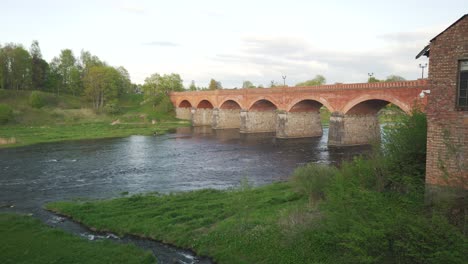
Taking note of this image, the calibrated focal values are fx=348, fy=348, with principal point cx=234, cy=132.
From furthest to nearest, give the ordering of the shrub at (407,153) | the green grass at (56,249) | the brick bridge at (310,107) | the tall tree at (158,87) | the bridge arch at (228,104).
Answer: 1. the tall tree at (158,87)
2. the bridge arch at (228,104)
3. the brick bridge at (310,107)
4. the shrub at (407,153)
5. the green grass at (56,249)

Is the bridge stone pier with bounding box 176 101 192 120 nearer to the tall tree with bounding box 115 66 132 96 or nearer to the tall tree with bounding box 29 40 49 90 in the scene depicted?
the tall tree with bounding box 115 66 132 96

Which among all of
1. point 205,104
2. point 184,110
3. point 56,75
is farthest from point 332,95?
point 56,75

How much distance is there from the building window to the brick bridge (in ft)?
34.5

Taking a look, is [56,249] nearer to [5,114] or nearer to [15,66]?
[5,114]

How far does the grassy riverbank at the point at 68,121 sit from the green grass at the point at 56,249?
1287 inches

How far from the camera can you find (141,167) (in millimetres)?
30344

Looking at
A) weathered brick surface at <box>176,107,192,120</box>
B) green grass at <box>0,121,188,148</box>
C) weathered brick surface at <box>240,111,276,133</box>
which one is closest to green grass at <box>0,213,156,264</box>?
green grass at <box>0,121,188,148</box>

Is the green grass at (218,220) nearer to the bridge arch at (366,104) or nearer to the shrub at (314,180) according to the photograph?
the shrub at (314,180)

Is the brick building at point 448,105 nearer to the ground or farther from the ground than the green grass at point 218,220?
farther from the ground

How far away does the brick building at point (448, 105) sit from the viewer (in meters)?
10.9

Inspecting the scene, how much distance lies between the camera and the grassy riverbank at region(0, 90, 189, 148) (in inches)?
1983

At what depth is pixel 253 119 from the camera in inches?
2276

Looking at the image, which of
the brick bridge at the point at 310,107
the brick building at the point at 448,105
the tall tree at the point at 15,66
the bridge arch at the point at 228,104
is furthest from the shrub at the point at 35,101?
the brick building at the point at 448,105

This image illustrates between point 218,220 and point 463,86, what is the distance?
422 inches
